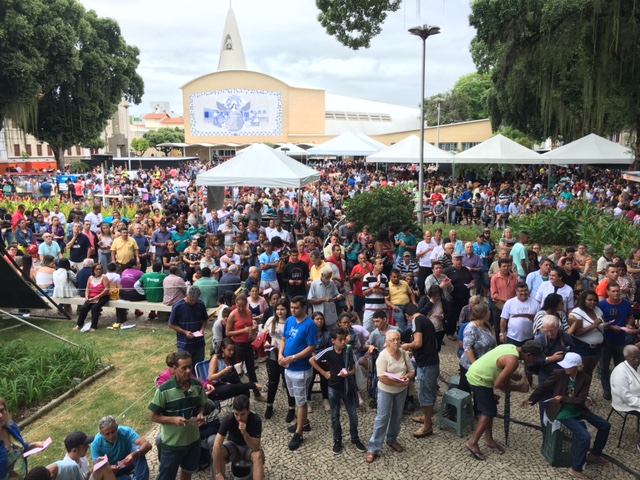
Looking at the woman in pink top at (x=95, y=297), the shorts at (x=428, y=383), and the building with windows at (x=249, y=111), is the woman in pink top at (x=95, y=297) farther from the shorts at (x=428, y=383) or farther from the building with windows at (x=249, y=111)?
the building with windows at (x=249, y=111)

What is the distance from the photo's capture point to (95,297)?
917 centimetres

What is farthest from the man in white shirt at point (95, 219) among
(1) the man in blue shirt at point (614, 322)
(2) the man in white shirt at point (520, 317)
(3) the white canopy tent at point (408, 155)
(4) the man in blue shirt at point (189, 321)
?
(1) the man in blue shirt at point (614, 322)

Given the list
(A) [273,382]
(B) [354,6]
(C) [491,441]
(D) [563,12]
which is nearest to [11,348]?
(A) [273,382]

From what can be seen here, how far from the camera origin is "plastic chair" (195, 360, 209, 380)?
606cm

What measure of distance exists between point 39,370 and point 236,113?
60821 millimetres

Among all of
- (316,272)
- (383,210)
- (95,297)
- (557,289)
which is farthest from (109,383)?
(383,210)

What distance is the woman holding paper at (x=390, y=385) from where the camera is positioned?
5.25 meters

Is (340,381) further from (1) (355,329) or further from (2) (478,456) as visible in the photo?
(2) (478,456)

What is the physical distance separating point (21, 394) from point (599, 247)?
997 cm

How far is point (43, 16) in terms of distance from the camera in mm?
33812

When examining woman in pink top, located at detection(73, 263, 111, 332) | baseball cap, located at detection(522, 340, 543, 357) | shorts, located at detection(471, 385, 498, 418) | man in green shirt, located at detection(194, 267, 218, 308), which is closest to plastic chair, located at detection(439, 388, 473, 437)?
shorts, located at detection(471, 385, 498, 418)

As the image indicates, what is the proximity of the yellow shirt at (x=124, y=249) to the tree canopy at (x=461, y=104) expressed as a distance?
6170 cm

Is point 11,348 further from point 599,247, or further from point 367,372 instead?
point 599,247

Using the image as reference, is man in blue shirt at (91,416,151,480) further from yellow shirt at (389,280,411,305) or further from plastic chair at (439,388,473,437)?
yellow shirt at (389,280,411,305)
